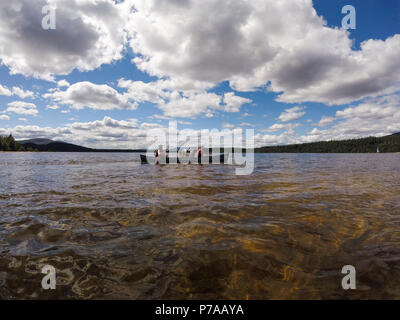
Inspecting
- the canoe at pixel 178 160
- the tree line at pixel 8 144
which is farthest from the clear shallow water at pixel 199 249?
the tree line at pixel 8 144

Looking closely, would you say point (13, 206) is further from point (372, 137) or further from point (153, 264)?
point (372, 137)

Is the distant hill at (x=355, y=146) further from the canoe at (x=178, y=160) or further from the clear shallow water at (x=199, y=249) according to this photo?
the clear shallow water at (x=199, y=249)

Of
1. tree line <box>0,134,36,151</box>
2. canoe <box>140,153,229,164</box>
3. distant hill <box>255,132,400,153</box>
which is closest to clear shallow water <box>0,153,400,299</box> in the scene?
canoe <box>140,153,229,164</box>

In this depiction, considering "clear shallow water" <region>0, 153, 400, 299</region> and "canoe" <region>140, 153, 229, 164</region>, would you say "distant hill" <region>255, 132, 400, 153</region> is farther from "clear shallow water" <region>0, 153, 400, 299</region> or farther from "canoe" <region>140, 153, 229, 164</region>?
"clear shallow water" <region>0, 153, 400, 299</region>

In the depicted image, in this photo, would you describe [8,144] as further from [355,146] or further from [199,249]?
[355,146]

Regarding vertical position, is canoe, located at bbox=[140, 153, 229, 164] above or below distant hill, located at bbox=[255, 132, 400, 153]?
below

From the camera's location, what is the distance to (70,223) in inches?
189

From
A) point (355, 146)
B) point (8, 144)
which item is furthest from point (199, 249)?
point (355, 146)

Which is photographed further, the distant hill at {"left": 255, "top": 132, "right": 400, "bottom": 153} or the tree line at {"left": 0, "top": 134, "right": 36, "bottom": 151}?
the distant hill at {"left": 255, "top": 132, "right": 400, "bottom": 153}

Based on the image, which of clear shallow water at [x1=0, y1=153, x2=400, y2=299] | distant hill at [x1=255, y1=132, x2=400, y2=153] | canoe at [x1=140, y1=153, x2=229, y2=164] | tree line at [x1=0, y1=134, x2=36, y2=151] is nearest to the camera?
clear shallow water at [x1=0, y1=153, x2=400, y2=299]

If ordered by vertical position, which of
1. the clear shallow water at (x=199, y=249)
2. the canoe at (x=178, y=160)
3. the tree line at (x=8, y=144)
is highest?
the tree line at (x=8, y=144)

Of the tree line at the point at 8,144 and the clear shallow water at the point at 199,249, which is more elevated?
the tree line at the point at 8,144

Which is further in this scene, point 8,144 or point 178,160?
point 8,144

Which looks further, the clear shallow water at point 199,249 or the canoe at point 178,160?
the canoe at point 178,160
